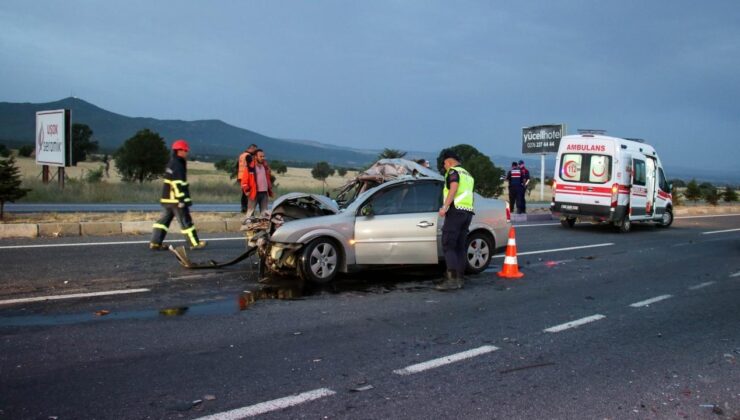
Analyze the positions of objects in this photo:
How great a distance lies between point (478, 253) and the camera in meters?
9.31

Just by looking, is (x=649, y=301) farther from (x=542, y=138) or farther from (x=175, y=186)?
(x=542, y=138)

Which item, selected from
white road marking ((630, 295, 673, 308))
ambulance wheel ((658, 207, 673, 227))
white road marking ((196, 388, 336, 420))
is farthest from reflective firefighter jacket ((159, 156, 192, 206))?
ambulance wheel ((658, 207, 673, 227))

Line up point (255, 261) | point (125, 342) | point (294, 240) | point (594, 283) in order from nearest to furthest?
1. point (125, 342)
2. point (294, 240)
3. point (594, 283)
4. point (255, 261)

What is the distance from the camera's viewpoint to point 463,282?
27.2 ft

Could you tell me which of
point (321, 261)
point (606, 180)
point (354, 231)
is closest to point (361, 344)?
point (321, 261)

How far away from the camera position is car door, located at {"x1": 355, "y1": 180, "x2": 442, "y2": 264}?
8.23m

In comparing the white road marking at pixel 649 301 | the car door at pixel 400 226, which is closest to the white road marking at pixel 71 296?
the car door at pixel 400 226

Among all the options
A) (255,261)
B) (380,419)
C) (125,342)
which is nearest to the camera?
(380,419)

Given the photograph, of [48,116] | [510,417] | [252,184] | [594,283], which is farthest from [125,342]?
[48,116]

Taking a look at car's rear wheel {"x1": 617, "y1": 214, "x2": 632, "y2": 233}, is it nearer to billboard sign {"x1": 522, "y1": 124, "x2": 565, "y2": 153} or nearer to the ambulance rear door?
the ambulance rear door

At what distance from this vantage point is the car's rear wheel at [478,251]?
363 inches

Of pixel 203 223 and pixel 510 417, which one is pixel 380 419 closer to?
pixel 510 417

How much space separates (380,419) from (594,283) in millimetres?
6122

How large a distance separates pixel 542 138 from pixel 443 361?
87.5 feet
